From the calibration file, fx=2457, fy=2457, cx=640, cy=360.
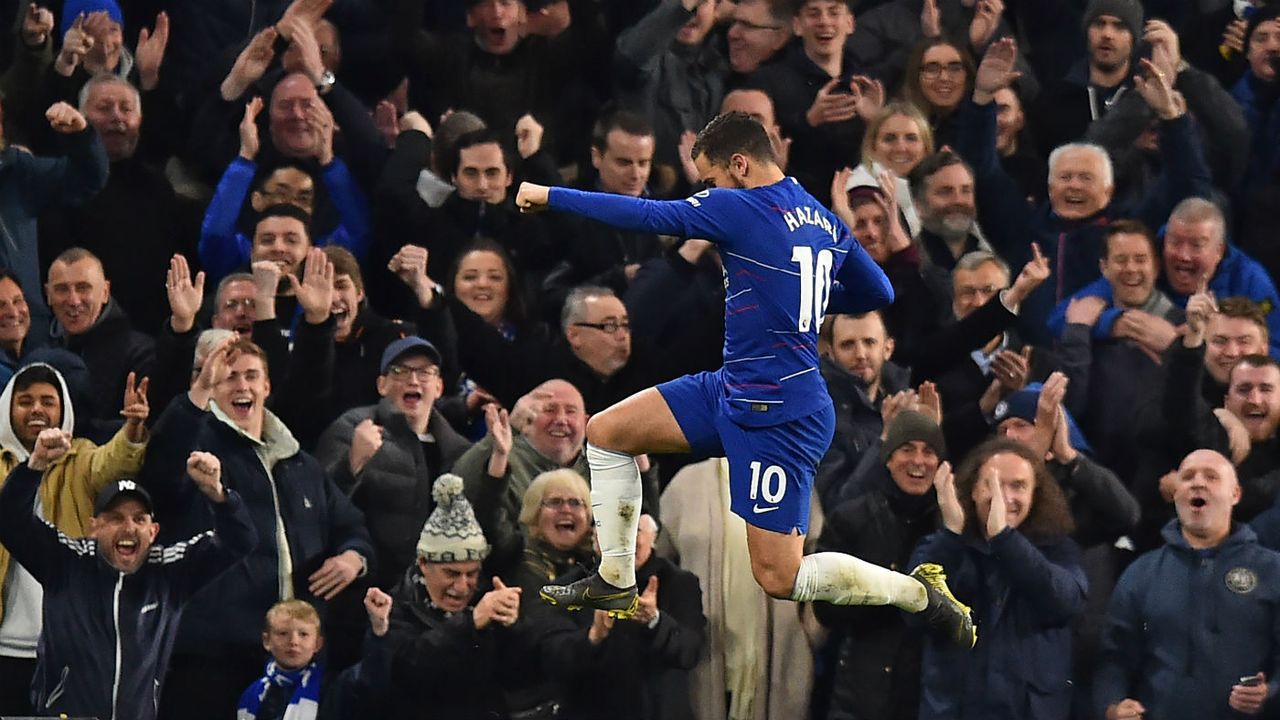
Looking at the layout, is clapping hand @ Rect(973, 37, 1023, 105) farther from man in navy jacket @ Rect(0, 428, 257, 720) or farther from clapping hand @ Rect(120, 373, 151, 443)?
clapping hand @ Rect(120, 373, 151, 443)

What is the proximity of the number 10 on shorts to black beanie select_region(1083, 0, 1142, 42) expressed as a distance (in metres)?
5.81

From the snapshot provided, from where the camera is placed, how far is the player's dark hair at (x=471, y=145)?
13.0m

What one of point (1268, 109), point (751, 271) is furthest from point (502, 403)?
point (1268, 109)

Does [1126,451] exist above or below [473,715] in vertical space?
above

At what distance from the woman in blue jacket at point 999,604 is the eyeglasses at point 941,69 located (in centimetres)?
297

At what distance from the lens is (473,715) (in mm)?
11305

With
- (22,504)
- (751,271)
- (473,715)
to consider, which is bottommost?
(473,715)

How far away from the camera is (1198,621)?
1152 cm

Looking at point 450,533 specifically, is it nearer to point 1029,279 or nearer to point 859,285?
point 859,285

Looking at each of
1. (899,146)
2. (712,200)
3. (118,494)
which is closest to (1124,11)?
(899,146)

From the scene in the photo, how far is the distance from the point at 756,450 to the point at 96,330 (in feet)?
14.5

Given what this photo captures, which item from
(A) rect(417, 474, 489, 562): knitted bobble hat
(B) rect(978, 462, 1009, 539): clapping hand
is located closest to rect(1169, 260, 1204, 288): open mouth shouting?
(B) rect(978, 462, 1009, 539): clapping hand

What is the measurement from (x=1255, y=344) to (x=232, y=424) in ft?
17.0

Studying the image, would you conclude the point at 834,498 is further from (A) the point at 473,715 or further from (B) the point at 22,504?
(B) the point at 22,504
